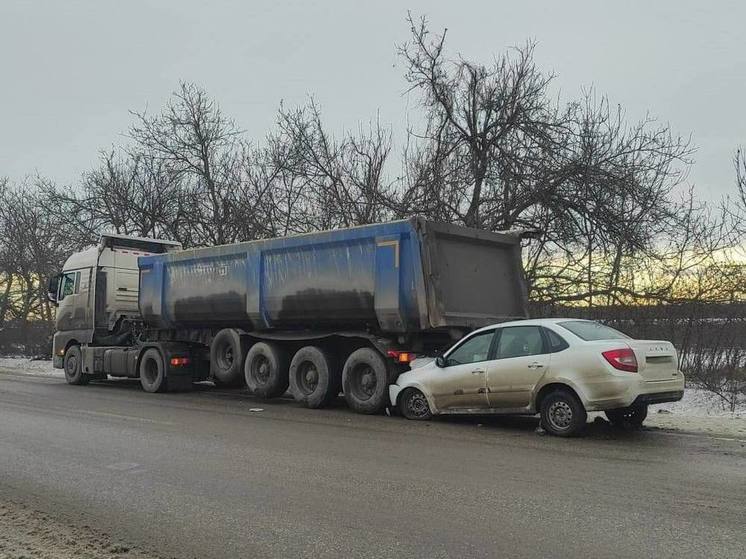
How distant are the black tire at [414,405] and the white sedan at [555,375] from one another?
0.12 m

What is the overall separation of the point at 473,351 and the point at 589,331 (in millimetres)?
1639

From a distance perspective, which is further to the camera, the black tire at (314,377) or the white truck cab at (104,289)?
the white truck cab at (104,289)

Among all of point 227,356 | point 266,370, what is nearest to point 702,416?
point 266,370

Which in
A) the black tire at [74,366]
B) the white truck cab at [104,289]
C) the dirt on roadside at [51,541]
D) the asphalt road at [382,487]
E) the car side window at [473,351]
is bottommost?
the dirt on roadside at [51,541]

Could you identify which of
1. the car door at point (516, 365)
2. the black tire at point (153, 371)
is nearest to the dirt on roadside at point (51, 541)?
the car door at point (516, 365)

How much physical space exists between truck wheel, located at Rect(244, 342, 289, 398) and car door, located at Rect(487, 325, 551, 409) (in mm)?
5106

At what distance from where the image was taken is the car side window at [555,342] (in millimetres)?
8852

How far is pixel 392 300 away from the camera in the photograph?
1110cm

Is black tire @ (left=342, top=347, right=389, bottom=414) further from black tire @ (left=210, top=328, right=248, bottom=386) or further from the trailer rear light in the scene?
black tire @ (left=210, top=328, right=248, bottom=386)

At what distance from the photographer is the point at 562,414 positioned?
8.78 meters

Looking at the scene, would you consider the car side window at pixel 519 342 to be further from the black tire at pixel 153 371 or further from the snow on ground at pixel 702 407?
the black tire at pixel 153 371

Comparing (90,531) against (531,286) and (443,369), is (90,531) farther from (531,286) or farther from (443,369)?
(531,286)

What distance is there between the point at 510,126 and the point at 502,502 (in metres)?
14.8

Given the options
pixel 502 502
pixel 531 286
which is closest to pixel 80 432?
Answer: pixel 502 502
